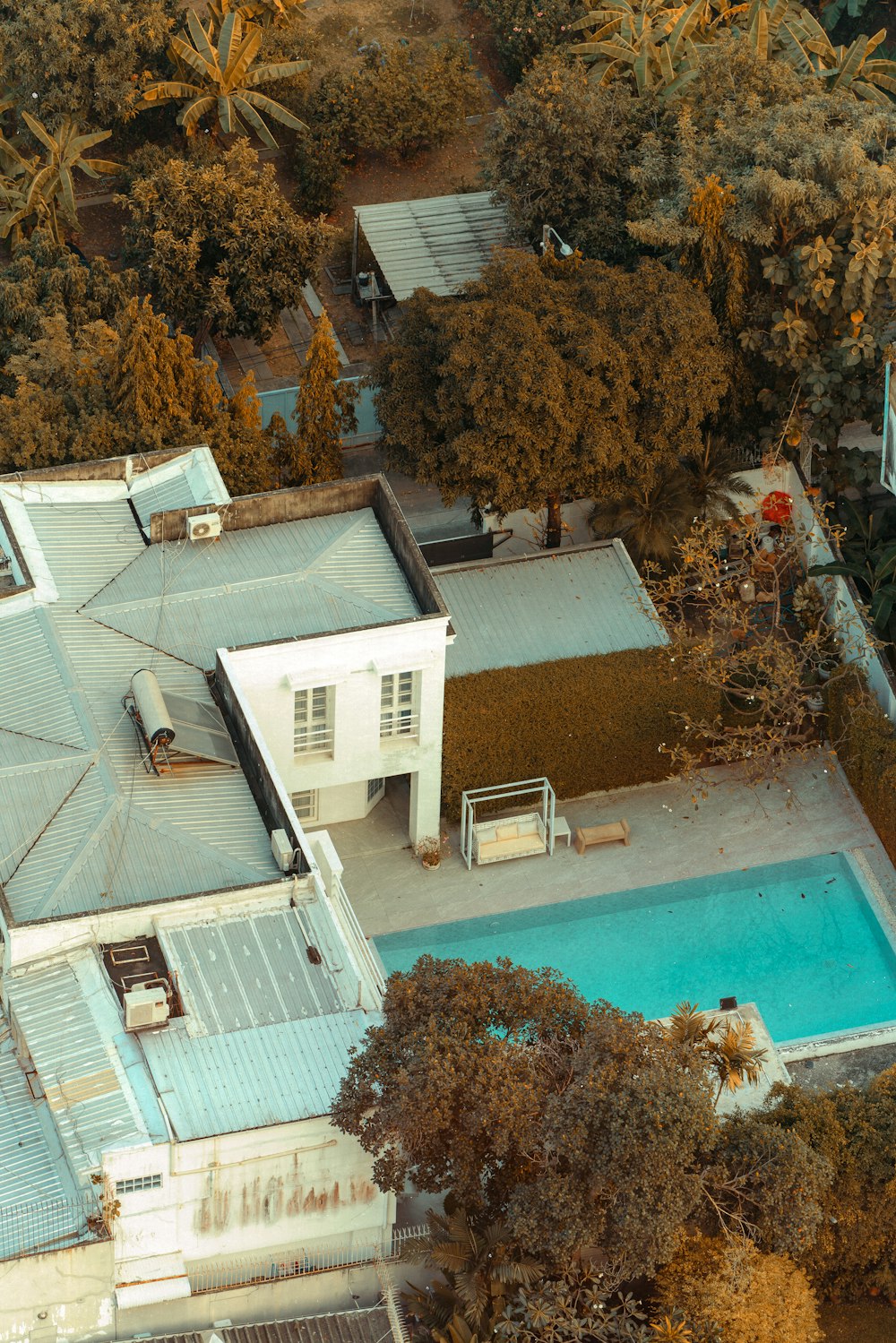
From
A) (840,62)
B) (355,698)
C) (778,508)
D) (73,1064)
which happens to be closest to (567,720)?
(355,698)

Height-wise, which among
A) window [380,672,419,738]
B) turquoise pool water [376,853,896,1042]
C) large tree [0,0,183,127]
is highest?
large tree [0,0,183,127]

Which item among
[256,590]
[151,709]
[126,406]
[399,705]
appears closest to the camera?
[151,709]

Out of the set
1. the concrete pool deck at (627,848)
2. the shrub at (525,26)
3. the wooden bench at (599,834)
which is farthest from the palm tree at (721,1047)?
the shrub at (525,26)

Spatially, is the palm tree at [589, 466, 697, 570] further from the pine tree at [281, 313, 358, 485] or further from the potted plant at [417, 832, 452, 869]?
the potted plant at [417, 832, 452, 869]

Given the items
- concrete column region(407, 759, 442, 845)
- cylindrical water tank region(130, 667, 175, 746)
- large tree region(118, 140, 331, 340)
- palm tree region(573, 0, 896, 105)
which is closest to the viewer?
cylindrical water tank region(130, 667, 175, 746)

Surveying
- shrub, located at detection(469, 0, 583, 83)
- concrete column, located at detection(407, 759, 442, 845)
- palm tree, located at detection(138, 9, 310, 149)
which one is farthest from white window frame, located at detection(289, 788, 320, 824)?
shrub, located at detection(469, 0, 583, 83)

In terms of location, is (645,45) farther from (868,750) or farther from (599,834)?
(599,834)

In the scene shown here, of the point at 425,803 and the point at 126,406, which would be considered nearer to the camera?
the point at 425,803

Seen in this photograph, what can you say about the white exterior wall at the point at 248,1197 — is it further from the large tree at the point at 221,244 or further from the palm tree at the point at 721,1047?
the large tree at the point at 221,244
